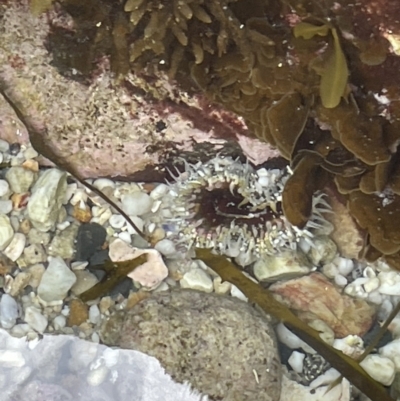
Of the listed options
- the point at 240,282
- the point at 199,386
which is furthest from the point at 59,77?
the point at 199,386

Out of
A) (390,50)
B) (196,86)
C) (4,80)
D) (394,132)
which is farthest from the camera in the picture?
(4,80)

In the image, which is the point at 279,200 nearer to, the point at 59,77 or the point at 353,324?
the point at 353,324

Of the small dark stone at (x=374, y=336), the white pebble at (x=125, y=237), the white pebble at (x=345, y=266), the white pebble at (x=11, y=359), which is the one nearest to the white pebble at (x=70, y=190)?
the white pebble at (x=125, y=237)

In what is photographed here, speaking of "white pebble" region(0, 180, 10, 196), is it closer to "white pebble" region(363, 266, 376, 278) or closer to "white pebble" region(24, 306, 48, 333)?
"white pebble" region(24, 306, 48, 333)

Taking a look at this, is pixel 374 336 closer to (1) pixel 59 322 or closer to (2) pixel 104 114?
(1) pixel 59 322

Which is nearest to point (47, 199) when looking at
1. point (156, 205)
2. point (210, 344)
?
point (156, 205)

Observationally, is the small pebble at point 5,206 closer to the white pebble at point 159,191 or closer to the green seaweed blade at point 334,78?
the white pebble at point 159,191

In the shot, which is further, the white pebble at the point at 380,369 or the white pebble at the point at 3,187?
the white pebble at the point at 3,187
